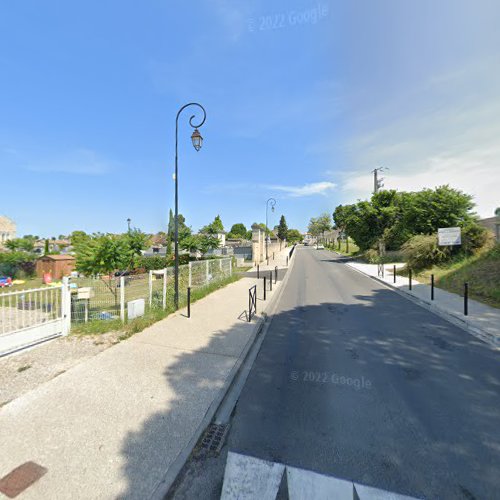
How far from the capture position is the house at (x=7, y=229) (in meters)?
59.3

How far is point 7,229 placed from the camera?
6103 centimetres

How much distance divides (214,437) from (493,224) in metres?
24.6

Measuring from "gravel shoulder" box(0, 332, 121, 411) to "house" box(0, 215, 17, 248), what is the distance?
240 feet

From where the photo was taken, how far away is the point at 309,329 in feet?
23.6

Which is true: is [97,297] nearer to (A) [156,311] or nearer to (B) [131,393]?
(A) [156,311]

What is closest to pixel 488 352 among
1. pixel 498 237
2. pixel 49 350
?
pixel 49 350

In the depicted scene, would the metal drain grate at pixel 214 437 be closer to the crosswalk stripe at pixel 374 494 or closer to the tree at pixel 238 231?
the crosswalk stripe at pixel 374 494

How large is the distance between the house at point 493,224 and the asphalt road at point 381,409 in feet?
49.1

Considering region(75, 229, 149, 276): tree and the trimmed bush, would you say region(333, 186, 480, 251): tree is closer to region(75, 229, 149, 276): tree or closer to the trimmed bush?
the trimmed bush

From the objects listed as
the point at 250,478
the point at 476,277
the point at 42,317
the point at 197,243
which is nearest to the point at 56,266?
the point at 197,243

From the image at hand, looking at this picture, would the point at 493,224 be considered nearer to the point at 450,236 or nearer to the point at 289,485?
the point at 450,236

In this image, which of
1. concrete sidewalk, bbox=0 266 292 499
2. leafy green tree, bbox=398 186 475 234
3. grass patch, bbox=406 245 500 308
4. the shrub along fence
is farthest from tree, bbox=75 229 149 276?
leafy green tree, bbox=398 186 475 234

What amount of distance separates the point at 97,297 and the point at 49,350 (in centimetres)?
217

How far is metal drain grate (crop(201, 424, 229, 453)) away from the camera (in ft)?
9.95
